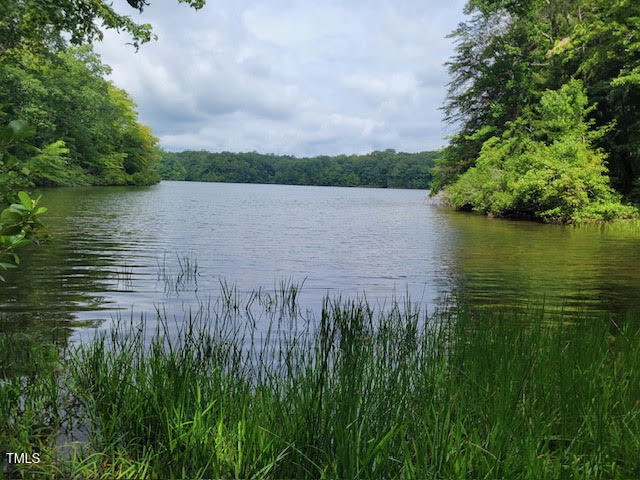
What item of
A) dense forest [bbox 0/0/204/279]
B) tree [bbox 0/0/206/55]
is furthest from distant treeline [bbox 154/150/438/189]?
tree [bbox 0/0/206/55]

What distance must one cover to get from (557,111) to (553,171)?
4655mm

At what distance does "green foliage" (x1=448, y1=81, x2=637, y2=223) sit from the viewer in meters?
27.7

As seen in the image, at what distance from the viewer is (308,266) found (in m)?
14.2

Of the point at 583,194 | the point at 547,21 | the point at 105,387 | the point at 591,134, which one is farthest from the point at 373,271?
the point at 547,21

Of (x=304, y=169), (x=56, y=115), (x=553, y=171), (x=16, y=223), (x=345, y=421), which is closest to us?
(x=16, y=223)

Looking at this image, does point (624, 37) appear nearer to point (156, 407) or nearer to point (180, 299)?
point (180, 299)

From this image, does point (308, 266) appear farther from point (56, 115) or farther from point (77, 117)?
point (77, 117)

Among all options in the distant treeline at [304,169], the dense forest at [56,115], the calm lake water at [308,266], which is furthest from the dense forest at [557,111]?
the distant treeline at [304,169]

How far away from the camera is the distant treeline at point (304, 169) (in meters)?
160

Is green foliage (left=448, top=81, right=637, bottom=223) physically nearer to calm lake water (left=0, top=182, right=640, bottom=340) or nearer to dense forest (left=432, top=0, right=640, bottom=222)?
dense forest (left=432, top=0, right=640, bottom=222)

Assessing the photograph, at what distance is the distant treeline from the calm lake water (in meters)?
137

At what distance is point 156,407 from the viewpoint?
3.61 metres

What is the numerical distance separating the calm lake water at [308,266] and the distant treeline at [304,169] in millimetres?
137277

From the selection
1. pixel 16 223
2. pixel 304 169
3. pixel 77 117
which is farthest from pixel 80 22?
pixel 304 169
